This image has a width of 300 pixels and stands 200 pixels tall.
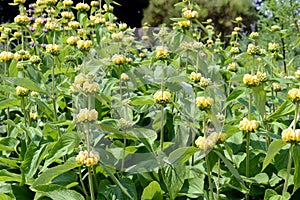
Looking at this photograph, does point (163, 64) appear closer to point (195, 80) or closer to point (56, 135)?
point (195, 80)

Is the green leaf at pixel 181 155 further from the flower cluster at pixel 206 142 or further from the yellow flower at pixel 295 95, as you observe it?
the yellow flower at pixel 295 95

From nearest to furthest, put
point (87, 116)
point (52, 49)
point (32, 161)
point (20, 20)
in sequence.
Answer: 1. point (87, 116)
2. point (32, 161)
3. point (52, 49)
4. point (20, 20)

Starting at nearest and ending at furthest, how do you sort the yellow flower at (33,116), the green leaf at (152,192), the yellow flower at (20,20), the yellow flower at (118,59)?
the green leaf at (152,192), the yellow flower at (118,59), the yellow flower at (33,116), the yellow flower at (20,20)

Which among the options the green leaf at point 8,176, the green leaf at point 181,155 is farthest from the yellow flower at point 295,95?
the green leaf at point 8,176

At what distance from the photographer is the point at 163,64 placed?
1130 mm

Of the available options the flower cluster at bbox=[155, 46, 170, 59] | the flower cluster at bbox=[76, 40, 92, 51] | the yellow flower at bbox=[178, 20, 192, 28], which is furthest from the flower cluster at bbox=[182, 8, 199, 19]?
A: the flower cluster at bbox=[76, 40, 92, 51]

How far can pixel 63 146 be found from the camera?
3.24 feet

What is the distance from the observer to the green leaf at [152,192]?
3.11 ft

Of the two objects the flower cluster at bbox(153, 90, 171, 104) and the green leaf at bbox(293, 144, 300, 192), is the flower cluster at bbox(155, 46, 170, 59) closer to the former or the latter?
the flower cluster at bbox(153, 90, 171, 104)

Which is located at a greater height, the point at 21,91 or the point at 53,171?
the point at 21,91

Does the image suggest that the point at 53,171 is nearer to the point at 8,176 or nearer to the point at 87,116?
the point at 87,116

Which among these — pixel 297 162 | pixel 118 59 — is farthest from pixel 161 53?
pixel 297 162

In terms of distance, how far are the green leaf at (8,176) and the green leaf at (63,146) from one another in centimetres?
14

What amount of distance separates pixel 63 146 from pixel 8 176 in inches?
7.8
